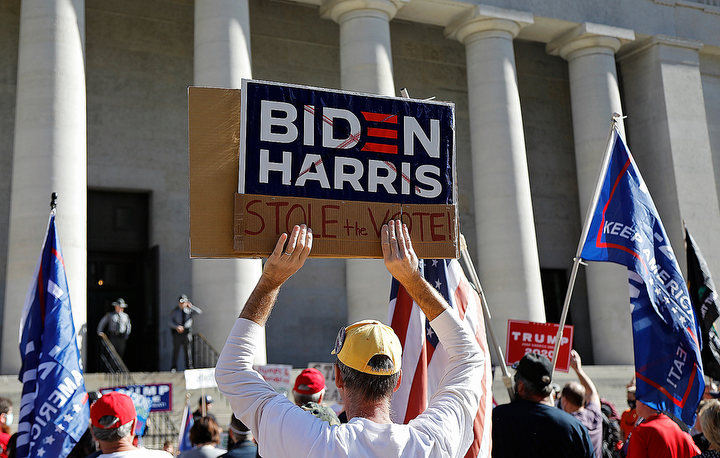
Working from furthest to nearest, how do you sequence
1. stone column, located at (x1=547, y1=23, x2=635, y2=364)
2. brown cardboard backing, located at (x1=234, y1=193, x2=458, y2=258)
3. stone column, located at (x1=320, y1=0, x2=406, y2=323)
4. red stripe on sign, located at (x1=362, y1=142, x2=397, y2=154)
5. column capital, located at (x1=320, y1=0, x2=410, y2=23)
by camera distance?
stone column, located at (x1=547, y1=23, x2=635, y2=364), column capital, located at (x1=320, y1=0, x2=410, y2=23), stone column, located at (x1=320, y1=0, x2=406, y2=323), red stripe on sign, located at (x1=362, y1=142, x2=397, y2=154), brown cardboard backing, located at (x1=234, y1=193, x2=458, y2=258)

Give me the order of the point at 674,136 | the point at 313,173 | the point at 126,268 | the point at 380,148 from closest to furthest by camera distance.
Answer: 1. the point at 313,173
2. the point at 380,148
3. the point at 126,268
4. the point at 674,136

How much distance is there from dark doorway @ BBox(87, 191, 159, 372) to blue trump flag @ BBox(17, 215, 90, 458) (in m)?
15.5

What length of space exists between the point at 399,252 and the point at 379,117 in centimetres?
67

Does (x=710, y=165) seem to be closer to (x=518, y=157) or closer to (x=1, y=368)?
(x=518, y=157)

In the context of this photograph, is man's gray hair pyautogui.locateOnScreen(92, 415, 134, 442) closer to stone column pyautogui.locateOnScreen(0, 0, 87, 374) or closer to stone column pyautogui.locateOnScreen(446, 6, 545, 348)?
stone column pyautogui.locateOnScreen(0, 0, 87, 374)

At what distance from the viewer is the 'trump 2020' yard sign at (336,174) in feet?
11.9

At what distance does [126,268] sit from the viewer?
24688 mm

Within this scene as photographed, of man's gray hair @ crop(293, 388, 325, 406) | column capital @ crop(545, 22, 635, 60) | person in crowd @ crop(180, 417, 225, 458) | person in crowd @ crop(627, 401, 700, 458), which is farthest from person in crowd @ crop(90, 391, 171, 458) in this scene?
column capital @ crop(545, 22, 635, 60)

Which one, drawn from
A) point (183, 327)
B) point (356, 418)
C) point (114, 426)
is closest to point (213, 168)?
point (356, 418)

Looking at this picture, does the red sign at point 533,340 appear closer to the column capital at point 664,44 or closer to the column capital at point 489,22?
the column capital at point 489,22

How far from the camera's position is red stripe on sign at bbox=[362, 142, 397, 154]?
12.6 feet

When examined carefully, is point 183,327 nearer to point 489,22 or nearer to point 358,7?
point 358,7

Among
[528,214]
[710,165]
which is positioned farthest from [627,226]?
[710,165]

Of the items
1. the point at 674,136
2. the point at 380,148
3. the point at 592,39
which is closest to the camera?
the point at 380,148
